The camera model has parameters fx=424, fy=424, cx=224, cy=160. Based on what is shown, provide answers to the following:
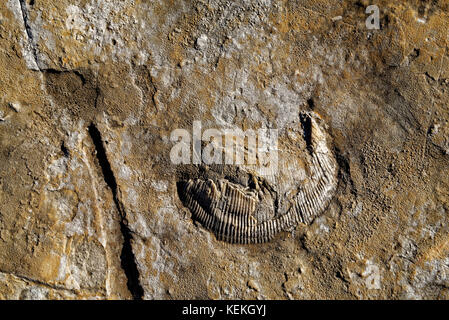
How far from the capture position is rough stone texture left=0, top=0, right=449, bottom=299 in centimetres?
265

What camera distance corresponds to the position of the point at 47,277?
8.92 ft

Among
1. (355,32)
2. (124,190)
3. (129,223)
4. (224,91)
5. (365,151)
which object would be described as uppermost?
(355,32)

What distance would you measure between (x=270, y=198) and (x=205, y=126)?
61 cm

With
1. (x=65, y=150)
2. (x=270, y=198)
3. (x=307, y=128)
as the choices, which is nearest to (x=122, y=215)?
(x=65, y=150)

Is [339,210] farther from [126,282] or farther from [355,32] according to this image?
[126,282]

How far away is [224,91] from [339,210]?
3.44 feet

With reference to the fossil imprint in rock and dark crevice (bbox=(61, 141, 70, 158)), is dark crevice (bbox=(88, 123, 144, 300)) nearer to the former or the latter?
dark crevice (bbox=(61, 141, 70, 158))

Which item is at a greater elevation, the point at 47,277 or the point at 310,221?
the point at 310,221

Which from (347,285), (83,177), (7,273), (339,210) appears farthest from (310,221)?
(7,273)
